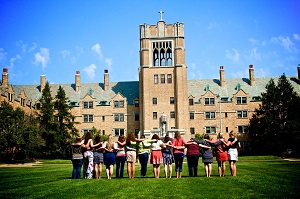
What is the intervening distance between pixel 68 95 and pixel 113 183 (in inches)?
2169

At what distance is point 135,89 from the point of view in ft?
215

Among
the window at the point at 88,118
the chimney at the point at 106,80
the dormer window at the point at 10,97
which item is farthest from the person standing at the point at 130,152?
the chimney at the point at 106,80

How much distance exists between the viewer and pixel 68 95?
66500mm

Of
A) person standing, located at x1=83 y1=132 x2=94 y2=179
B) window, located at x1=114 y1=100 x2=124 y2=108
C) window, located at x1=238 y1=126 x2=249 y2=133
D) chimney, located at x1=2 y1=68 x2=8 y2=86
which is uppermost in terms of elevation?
chimney, located at x1=2 y1=68 x2=8 y2=86

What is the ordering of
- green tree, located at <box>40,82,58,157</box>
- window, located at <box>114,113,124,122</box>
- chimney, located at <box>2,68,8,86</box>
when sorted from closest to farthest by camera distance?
1. green tree, located at <box>40,82,58,157</box>
2. chimney, located at <box>2,68,8,86</box>
3. window, located at <box>114,113,124,122</box>

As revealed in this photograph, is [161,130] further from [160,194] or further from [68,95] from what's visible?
[160,194]

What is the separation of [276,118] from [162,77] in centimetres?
1895

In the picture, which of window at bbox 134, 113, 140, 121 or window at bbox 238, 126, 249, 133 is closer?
window at bbox 238, 126, 249, 133

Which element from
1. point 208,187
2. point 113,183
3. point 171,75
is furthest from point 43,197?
point 171,75

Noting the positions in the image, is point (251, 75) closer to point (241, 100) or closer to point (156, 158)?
point (241, 100)

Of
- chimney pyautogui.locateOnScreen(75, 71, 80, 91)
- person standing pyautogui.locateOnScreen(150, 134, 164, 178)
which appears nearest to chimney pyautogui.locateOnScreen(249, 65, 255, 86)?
chimney pyautogui.locateOnScreen(75, 71, 80, 91)

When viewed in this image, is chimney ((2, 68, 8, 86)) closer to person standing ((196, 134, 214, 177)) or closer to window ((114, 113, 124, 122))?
window ((114, 113, 124, 122))

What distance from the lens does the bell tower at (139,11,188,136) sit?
185 ft

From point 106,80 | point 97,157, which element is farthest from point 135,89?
point 97,157
